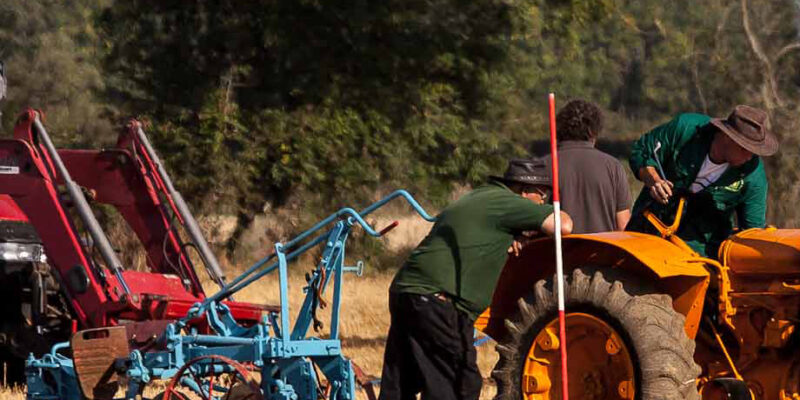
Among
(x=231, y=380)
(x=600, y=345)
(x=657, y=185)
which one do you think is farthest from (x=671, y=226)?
(x=231, y=380)

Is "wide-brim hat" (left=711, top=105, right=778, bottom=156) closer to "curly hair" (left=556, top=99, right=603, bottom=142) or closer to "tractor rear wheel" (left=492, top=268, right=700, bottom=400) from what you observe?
"curly hair" (left=556, top=99, right=603, bottom=142)

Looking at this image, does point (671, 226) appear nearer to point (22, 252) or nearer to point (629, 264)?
point (629, 264)

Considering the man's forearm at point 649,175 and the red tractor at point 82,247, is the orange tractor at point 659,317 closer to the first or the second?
the man's forearm at point 649,175

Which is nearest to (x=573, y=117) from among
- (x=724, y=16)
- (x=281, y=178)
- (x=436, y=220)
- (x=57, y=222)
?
(x=436, y=220)

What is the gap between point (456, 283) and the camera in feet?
21.7

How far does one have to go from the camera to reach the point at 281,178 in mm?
18688

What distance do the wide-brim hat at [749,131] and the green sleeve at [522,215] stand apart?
4.21 feet

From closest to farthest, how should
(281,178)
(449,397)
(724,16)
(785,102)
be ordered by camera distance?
(449,397) < (281,178) < (785,102) < (724,16)

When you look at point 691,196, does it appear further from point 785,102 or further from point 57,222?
point 785,102

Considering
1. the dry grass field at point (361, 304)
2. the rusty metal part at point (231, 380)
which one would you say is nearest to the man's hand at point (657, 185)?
the rusty metal part at point (231, 380)

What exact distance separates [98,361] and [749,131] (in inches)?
145

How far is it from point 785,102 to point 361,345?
13.0 metres

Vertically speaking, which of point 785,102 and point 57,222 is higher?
point 785,102

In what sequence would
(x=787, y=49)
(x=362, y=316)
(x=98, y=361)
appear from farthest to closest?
(x=787, y=49) → (x=362, y=316) → (x=98, y=361)
